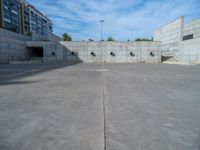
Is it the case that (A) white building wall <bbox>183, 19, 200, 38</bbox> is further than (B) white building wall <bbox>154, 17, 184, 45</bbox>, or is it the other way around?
(B) white building wall <bbox>154, 17, 184, 45</bbox>

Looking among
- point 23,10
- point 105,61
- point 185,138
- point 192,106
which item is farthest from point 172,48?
point 23,10

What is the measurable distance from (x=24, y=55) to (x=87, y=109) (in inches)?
1126

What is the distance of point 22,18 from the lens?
59.6 m

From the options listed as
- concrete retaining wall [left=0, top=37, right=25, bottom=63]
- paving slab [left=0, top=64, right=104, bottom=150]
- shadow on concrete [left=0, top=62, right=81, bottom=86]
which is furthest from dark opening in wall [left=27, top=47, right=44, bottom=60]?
paving slab [left=0, top=64, right=104, bottom=150]

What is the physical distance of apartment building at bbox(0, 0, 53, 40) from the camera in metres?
46.5

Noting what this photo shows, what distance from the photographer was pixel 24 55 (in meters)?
27.8

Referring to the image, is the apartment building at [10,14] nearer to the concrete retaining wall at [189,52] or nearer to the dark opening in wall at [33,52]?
the dark opening in wall at [33,52]

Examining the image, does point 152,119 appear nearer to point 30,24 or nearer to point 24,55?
point 24,55

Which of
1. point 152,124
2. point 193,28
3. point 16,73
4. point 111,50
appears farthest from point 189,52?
point 152,124

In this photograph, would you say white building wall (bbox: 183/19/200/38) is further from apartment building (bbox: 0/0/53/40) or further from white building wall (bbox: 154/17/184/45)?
apartment building (bbox: 0/0/53/40)

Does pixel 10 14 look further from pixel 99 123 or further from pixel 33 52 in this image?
pixel 99 123

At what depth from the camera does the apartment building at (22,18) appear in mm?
46537

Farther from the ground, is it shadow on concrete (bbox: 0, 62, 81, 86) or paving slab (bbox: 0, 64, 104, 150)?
shadow on concrete (bbox: 0, 62, 81, 86)

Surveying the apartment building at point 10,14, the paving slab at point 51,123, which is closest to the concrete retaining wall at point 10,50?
the apartment building at point 10,14
